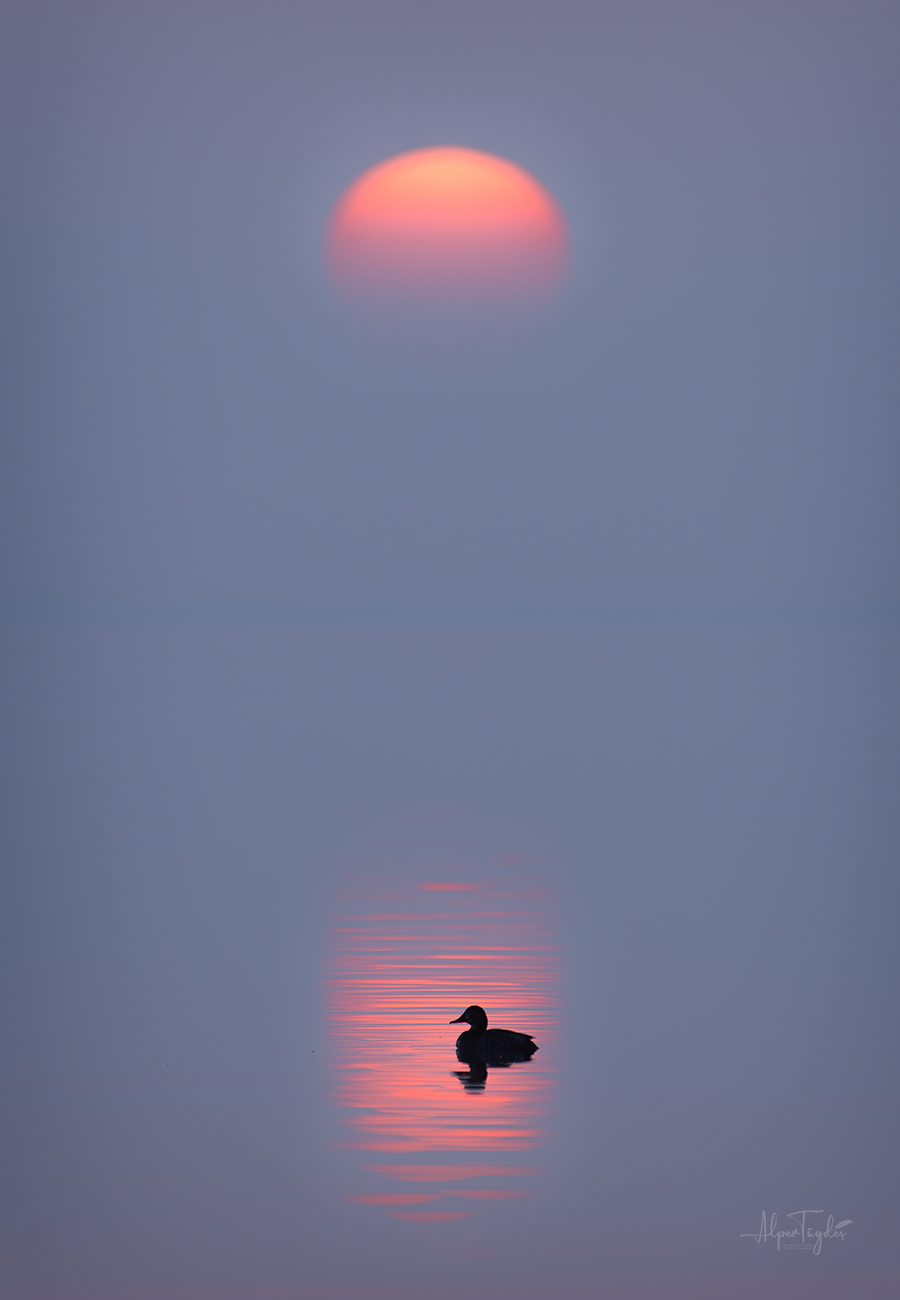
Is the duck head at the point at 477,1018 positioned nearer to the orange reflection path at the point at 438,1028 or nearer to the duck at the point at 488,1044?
the duck at the point at 488,1044

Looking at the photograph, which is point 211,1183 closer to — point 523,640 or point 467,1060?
point 467,1060

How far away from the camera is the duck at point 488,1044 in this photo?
11.1m

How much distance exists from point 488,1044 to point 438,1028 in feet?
2.54

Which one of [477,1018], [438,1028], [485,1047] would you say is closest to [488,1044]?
[485,1047]

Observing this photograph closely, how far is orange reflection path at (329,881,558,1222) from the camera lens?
9625 mm

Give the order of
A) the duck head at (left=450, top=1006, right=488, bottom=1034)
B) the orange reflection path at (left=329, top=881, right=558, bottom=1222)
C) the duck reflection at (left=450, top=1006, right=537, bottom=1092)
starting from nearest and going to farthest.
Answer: the orange reflection path at (left=329, top=881, right=558, bottom=1222), the duck reflection at (left=450, top=1006, right=537, bottom=1092), the duck head at (left=450, top=1006, right=488, bottom=1034)

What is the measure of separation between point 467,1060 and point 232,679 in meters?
31.7

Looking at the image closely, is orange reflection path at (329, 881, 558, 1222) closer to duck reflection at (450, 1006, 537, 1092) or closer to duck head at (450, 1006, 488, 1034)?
duck reflection at (450, 1006, 537, 1092)

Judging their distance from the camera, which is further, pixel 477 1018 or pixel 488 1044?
pixel 477 1018

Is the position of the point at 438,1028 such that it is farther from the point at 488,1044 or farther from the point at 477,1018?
the point at 488,1044

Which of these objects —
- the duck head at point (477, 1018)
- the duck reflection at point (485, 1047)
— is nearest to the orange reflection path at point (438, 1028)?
the duck reflection at point (485, 1047)

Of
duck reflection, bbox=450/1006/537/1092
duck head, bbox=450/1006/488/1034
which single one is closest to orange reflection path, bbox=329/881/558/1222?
duck reflection, bbox=450/1006/537/1092

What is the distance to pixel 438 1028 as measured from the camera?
1186 centimetres

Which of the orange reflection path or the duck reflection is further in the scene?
the duck reflection
